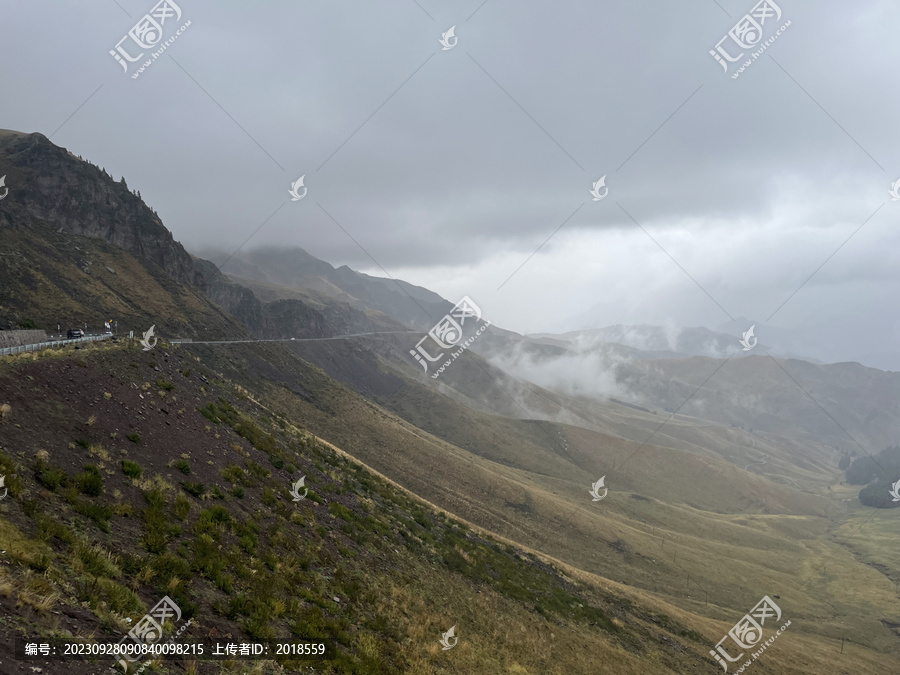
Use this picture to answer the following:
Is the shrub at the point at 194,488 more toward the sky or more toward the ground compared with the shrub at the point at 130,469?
more toward the sky

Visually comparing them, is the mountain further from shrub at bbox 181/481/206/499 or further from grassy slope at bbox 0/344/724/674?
shrub at bbox 181/481/206/499

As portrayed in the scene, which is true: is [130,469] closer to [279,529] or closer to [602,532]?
[279,529]

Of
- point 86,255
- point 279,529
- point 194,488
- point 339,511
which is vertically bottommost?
point 86,255

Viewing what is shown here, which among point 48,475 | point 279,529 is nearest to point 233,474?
point 279,529

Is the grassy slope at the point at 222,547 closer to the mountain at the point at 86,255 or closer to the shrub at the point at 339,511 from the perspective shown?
the shrub at the point at 339,511

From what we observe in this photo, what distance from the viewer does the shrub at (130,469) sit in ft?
47.2

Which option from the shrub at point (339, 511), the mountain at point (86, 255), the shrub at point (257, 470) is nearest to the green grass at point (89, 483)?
the shrub at point (257, 470)

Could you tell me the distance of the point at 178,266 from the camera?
104m

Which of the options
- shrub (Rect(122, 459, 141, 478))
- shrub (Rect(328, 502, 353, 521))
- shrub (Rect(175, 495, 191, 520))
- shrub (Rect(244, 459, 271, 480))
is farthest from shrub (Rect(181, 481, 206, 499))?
shrub (Rect(328, 502, 353, 521))

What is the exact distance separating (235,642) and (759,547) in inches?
4980

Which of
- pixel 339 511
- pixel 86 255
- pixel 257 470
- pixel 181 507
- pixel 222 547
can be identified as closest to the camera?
pixel 222 547

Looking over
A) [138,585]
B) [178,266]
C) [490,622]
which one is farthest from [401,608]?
[178,266]

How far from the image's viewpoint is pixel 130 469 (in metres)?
14.4

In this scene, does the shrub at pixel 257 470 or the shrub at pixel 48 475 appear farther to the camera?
the shrub at pixel 257 470
